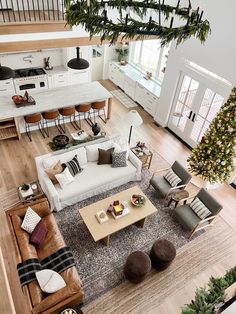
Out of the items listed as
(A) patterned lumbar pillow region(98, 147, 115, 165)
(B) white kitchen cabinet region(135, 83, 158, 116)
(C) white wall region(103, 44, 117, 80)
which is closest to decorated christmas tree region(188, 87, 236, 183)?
(A) patterned lumbar pillow region(98, 147, 115, 165)

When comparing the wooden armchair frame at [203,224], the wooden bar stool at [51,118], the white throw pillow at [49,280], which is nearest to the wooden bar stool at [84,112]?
the wooden bar stool at [51,118]

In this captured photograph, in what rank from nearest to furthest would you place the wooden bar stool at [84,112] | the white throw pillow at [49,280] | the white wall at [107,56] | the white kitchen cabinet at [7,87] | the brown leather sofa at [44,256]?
1. the brown leather sofa at [44,256]
2. the white throw pillow at [49,280]
3. the wooden bar stool at [84,112]
4. the white kitchen cabinet at [7,87]
5. the white wall at [107,56]

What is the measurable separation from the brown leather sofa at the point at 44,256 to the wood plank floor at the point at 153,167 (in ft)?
2.08

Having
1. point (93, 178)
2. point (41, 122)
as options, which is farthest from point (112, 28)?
point (41, 122)

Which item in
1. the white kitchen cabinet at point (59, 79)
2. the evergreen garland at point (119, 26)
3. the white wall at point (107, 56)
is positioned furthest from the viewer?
the white wall at point (107, 56)

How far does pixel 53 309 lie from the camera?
3.74 metres

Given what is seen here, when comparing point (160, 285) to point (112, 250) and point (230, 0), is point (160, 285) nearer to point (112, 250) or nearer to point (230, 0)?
point (112, 250)

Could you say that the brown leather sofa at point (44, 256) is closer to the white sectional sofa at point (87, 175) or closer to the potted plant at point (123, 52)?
the white sectional sofa at point (87, 175)

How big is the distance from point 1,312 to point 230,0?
698cm

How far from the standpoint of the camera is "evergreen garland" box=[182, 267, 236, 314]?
336 centimetres

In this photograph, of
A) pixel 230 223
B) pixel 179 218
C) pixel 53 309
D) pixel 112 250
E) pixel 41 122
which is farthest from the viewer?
pixel 41 122

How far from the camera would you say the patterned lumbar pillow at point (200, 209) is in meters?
5.34

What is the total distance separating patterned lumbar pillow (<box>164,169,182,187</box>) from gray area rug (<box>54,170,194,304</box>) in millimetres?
540

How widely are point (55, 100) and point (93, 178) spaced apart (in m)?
2.97
